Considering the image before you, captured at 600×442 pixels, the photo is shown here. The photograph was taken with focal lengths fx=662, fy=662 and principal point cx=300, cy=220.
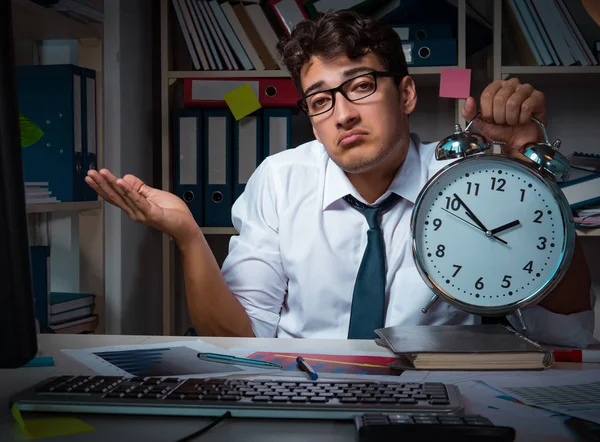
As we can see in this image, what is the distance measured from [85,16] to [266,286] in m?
1.07

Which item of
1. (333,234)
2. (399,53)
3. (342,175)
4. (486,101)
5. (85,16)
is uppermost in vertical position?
(85,16)

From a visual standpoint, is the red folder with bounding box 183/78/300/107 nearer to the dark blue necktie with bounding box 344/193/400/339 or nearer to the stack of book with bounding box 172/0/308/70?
the stack of book with bounding box 172/0/308/70

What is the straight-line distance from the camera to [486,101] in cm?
127

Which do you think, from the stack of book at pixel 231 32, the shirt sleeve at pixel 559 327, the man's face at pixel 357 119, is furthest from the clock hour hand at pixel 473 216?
the stack of book at pixel 231 32

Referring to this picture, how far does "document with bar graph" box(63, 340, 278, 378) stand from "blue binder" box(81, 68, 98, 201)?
1.12 m

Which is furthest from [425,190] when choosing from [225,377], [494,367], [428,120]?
[428,120]

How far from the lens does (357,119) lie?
1591mm

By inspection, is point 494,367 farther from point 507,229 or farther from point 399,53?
point 399,53

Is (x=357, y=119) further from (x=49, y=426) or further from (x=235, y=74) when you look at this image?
(x=49, y=426)

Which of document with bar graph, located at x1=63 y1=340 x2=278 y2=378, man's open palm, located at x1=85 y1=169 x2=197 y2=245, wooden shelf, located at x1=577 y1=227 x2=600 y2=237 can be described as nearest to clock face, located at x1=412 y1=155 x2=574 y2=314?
document with bar graph, located at x1=63 y1=340 x2=278 y2=378

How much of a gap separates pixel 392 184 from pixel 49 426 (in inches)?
42.3

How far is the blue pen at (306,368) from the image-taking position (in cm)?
90

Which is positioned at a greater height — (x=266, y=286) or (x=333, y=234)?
(x=333, y=234)

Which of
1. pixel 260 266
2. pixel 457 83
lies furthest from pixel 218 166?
pixel 457 83
